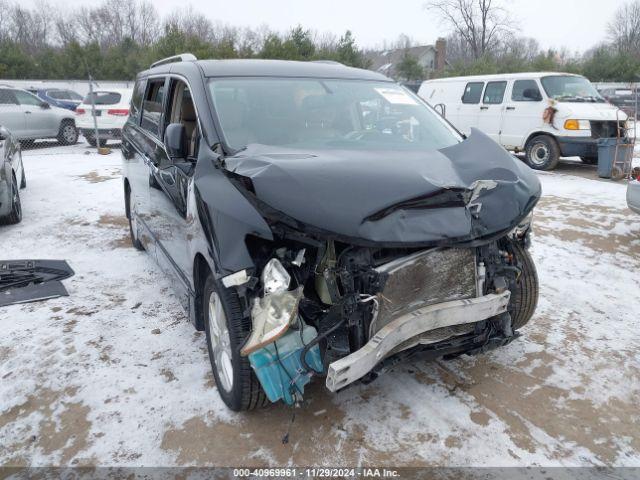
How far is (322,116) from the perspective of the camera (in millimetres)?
3594

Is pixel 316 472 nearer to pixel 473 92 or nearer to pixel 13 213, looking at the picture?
pixel 13 213

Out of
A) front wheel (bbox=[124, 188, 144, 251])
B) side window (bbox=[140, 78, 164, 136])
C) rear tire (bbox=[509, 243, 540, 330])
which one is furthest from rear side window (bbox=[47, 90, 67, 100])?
rear tire (bbox=[509, 243, 540, 330])

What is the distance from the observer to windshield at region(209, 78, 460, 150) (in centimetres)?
333

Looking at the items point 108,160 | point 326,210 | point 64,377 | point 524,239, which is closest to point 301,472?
point 326,210

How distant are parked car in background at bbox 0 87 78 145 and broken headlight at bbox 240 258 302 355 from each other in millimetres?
13356

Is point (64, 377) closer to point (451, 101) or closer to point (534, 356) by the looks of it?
point (534, 356)

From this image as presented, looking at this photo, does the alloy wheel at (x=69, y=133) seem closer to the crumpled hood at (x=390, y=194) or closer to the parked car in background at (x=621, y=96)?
the crumpled hood at (x=390, y=194)

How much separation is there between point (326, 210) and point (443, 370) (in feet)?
5.03

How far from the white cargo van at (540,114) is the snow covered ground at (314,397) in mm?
6443

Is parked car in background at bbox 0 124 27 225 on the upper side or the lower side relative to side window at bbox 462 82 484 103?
lower

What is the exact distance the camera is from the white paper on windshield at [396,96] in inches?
157

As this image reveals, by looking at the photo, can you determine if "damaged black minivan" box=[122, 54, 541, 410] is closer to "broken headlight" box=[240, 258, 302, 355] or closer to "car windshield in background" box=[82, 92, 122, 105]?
"broken headlight" box=[240, 258, 302, 355]

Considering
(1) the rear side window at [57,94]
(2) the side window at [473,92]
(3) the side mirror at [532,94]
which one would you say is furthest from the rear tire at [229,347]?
(1) the rear side window at [57,94]

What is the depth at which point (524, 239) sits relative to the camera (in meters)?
3.21
